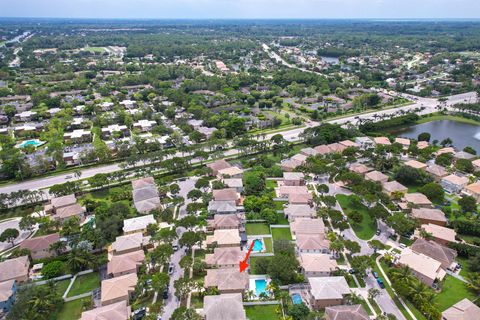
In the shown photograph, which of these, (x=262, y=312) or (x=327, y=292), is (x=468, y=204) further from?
(x=262, y=312)

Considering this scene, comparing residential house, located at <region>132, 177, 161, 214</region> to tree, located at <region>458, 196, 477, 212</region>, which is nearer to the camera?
tree, located at <region>458, 196, 477, 212</region>

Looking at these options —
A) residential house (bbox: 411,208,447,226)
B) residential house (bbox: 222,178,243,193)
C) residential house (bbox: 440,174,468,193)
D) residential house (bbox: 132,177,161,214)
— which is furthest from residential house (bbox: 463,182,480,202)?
residential house (bbox: 132,177,161,214)

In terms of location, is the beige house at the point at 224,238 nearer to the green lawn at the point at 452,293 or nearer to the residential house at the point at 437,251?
the residential house at the point at 437,251

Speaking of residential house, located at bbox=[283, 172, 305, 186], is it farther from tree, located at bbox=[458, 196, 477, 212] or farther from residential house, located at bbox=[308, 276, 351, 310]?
tree, located at bbox=[458, 196, 477, 212]

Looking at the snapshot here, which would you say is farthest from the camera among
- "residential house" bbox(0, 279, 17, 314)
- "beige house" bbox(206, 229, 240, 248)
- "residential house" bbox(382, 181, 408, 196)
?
"residential house" bbox(382, 181, 408, 196)

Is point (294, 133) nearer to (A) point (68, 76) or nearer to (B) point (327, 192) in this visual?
(B) point (327, 192)

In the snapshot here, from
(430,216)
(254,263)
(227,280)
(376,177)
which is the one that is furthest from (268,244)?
(376,177)
